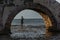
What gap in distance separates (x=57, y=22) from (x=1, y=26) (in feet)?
8.22

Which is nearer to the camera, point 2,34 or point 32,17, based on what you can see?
point 2,34

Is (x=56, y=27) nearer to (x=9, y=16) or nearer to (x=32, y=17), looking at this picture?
(x=9, y=16)

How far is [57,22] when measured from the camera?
12.1 metres

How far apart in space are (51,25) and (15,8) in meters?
1.88

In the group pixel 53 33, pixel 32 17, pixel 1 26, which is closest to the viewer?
pixel 1 26

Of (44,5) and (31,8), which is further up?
(44,5)

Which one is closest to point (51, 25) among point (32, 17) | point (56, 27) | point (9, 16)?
point (56, 27)

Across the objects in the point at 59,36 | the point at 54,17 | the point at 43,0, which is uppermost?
the point at 43,0

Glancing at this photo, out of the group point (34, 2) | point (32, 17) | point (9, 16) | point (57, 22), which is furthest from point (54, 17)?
point (32, 17)

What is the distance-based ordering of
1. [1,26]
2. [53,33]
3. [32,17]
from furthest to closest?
[32,17] < [53,33] < [1,26]

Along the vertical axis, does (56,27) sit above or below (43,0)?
below

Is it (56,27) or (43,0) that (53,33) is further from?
(43,0)

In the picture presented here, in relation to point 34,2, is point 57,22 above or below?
below

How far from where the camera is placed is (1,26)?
11.5 metres
